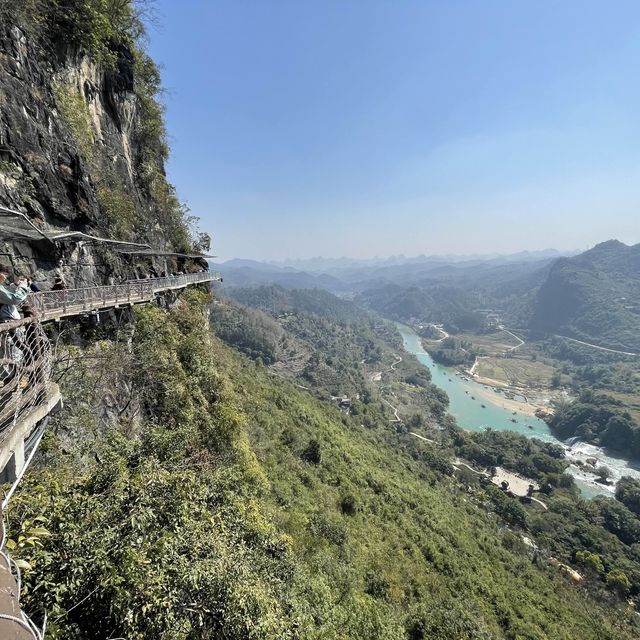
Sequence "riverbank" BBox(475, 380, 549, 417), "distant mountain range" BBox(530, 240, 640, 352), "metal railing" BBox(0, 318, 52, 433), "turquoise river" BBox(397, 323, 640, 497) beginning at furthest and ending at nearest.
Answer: "distant mountain range" BBox(530, 240, 640, 352) < "riverbank" BBox(475, 380, 549, 417) < "turquoise river" BBox(397, 323, 640, 497) < "metal railing" BBox(0, 318, 52, 433)

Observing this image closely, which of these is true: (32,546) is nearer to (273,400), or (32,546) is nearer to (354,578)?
(354,578)

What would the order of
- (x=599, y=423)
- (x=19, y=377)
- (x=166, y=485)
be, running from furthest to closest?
(x=599, y=423)
(x=166, y=485)
(x=19, y=377)

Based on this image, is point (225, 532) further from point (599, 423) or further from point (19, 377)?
point (599, 423)

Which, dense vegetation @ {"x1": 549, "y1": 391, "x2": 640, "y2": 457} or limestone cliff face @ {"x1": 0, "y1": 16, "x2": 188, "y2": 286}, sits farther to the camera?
dense vegetation @ {"x1": 549, "y1": 391, "x2": 640, "y2": 457}

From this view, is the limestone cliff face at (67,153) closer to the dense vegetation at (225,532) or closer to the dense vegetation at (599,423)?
the dense vegetation at (225,532)

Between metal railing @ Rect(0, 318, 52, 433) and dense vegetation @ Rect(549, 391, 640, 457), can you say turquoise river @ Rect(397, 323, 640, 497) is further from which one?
metal railing @ Rect(0, 318, 52, 433)

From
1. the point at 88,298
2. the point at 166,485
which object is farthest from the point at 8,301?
the point at 88,298

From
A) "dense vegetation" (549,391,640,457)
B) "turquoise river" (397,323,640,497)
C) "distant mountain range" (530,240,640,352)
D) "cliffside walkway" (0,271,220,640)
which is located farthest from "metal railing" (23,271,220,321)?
"distant mountain range" (530,240,640,352)
